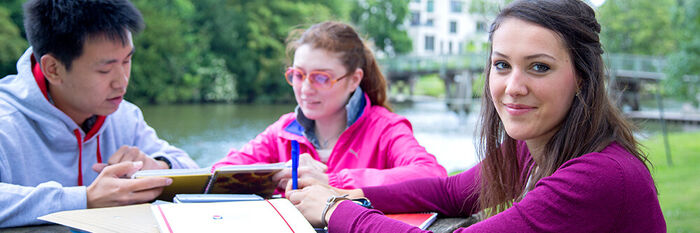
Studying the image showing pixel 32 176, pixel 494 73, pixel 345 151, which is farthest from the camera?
pixel 345 151

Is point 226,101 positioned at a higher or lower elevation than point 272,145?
lower

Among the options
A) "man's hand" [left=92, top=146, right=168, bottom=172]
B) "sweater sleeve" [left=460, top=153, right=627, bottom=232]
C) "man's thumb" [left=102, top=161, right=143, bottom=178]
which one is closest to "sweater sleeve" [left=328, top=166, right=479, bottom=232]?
"sweater sleeve" [left=460, top=153, right=627, bottom=232]

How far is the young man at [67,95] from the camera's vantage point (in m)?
2.19

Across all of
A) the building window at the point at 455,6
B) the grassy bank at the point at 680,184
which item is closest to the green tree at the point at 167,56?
the grassy bank at the point at 680,184

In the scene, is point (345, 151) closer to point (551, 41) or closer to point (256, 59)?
point (551, 41)

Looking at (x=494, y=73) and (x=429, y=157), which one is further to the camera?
(x=429, y=157)

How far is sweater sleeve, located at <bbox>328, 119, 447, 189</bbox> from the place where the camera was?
2.16 meters

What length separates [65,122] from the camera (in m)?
2.32

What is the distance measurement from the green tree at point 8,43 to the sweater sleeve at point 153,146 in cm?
1670

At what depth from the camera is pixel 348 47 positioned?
2.76 m

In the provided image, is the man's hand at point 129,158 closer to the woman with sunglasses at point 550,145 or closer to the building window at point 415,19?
the woman with sunglasses at point 550,145

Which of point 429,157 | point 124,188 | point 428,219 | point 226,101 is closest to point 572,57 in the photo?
point 428,219

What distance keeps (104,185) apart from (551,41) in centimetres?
140

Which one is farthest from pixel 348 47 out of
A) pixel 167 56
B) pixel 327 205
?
pixel 167 56
